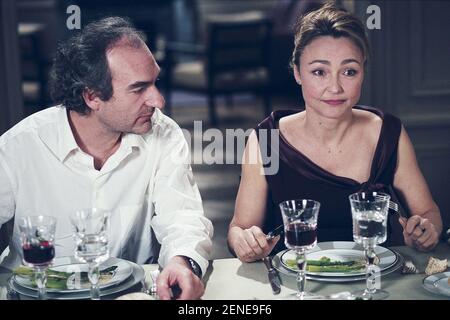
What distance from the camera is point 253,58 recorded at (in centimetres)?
634

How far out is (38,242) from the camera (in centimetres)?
143

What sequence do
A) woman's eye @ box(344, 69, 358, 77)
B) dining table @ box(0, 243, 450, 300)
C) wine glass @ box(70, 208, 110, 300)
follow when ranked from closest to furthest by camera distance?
1. wine glass @ box(70, 208, 110, 300)
2. dining table @ box(0, 243, 450, 300)
3. woman's eye @ box(344, 69, 358, 77)

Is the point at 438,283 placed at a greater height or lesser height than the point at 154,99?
lesser

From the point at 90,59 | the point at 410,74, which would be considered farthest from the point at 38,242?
the point at 410,74

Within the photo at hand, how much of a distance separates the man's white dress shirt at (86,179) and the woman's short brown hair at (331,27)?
44 centimetres

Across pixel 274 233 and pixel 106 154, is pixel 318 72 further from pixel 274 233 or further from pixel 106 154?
pixel 106 154

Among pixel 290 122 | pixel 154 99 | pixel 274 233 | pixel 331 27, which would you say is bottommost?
pixel 274 233

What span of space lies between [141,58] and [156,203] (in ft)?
1.22

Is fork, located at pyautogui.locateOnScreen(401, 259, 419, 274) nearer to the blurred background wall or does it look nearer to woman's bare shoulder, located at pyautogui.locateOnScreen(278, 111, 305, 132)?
woman's bare shoulder, located at pyautogui.locateOnScreen(278, 111, 305, 132)

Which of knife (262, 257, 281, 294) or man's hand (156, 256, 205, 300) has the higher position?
man's hand (156, 256, 205, 300)

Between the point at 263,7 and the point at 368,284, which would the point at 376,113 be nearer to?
the point at 368,284

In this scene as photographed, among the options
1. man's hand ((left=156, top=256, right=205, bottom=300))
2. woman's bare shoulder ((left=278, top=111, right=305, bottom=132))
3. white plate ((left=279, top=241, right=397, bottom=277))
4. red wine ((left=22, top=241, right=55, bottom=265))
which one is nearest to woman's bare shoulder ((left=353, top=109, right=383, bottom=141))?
woman's bare shoulder ((left=278, top=111, right=305, bottom=132))

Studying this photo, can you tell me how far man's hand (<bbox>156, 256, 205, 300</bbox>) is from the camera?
59.9 inches

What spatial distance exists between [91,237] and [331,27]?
37.7 inches
